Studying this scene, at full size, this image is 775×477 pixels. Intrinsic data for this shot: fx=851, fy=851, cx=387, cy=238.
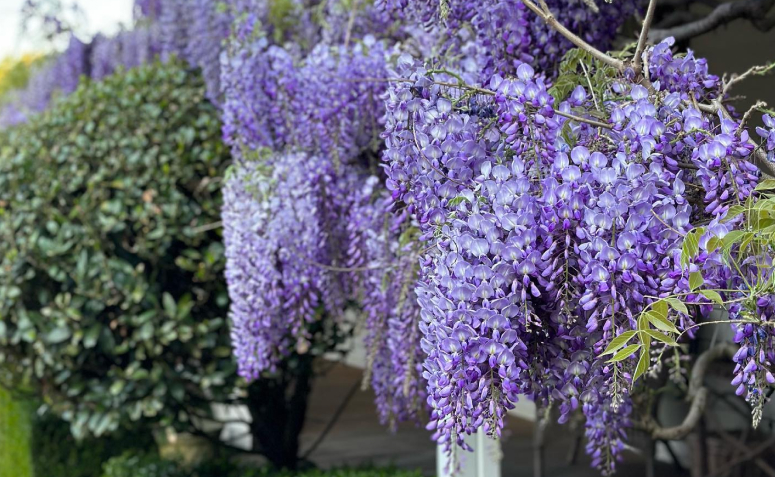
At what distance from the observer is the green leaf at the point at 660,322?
1.16m

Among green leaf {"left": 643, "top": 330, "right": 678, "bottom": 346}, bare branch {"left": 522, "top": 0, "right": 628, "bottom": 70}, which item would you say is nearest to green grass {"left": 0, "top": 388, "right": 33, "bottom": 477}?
bare branch {"left": 522, "top": 0, "right": 628, "bottom": 70}

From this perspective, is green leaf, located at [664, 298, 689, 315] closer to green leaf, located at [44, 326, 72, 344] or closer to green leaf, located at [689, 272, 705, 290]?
green leaf, located at [689, 272, 705, 290]

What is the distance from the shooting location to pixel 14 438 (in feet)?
15.8

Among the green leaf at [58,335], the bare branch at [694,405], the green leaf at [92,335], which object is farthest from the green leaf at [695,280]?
the green leaf at [58,335]

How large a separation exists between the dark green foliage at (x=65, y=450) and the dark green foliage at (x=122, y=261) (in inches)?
38.5

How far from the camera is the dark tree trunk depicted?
14.4 feet

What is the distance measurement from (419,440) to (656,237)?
5713 mm

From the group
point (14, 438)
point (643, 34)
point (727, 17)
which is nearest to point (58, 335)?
point (14, 438)

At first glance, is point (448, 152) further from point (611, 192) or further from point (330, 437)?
point (330, 437)

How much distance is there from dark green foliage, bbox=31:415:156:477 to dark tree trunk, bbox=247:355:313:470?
2.60ft

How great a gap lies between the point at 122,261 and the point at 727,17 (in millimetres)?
2548

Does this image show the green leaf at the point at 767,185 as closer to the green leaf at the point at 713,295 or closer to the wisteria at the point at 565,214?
the wisteria at the point at 565,214

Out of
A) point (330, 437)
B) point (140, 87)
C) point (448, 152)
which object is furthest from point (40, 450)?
point (448, 152)

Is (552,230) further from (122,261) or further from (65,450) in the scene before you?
(65,450)
